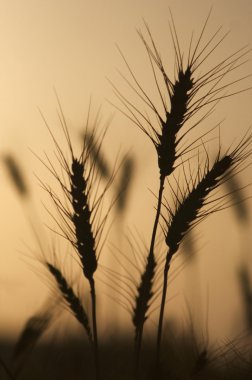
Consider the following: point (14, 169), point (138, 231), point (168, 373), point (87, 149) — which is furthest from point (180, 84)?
point (14, 169)

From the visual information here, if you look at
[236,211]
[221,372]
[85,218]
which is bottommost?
Result: [221,372]

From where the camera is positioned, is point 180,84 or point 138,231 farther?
point 138,231

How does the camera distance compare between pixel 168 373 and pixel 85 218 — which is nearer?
pixel 85 218

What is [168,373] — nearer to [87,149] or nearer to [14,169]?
[87,149]

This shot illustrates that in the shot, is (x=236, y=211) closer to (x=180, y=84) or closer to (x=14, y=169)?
(x=14, y=169)

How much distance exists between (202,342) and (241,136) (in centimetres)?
55

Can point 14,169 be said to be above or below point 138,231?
above

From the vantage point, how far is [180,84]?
0.95 metres

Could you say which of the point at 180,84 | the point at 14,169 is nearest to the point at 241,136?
the point at 180,84

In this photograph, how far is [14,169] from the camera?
1.57 m

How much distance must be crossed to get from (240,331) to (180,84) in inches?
24.7

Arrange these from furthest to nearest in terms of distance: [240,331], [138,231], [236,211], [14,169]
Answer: [236,211] < [14,169] < [138,231] < [240,331]

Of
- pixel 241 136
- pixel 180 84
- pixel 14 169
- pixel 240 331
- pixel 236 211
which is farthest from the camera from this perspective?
pixel 236 211

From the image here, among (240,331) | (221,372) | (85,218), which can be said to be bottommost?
(221,372)
